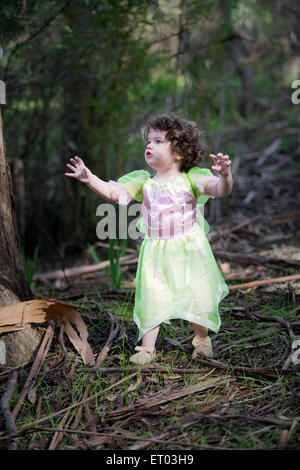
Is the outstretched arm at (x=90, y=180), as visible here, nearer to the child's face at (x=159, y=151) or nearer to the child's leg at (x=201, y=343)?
the child's face at (x=159, y=151)

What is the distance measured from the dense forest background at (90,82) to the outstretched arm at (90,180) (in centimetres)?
89

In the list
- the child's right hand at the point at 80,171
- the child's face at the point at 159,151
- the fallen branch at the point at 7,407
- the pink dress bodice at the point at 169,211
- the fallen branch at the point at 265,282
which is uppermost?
the child's face at the point at 159,151

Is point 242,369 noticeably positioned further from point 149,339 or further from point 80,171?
point 80,171

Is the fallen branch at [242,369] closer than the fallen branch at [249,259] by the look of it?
Yes

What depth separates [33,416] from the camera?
190cm

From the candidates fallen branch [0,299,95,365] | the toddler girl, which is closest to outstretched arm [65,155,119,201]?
the toddler girl

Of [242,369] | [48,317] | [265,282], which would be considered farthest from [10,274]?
[265,282]

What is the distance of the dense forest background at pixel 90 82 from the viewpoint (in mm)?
3379

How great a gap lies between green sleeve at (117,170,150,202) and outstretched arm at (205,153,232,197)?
36cm

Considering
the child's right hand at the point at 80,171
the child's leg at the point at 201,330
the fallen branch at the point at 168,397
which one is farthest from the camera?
the child's leg at the point at 201,330

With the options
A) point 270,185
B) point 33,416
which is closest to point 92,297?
point 33,416

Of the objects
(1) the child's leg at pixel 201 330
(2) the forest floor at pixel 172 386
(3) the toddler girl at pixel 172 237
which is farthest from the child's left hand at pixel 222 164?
(2) the forest floor at pixel 172 386

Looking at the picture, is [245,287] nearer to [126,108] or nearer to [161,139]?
[161,139]

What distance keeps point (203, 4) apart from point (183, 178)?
208cm
